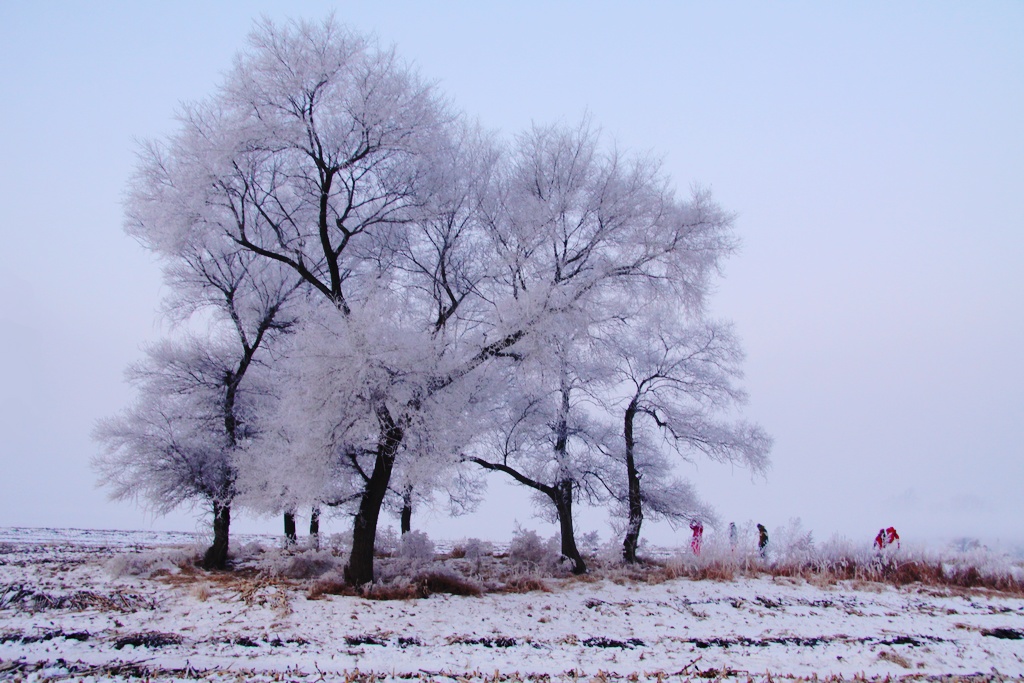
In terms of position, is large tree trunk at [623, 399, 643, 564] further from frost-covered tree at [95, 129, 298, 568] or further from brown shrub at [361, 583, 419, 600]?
frost-covered tree at [95, 129, 298, 568]

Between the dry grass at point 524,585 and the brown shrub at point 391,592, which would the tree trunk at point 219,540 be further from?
the dry grass at point 524,585

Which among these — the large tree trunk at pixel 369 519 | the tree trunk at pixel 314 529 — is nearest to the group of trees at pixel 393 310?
the large tree trunk at pixel 369 519

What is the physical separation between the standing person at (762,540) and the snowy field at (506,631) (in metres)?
2.50

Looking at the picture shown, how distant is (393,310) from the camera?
1159cm

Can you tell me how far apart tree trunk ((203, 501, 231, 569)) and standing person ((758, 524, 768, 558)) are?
44.9ft

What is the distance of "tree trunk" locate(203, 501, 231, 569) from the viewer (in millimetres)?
15891

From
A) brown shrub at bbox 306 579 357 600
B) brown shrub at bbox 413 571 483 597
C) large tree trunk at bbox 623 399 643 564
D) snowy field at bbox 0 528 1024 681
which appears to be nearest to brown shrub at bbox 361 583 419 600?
brown shrub at bbox 413 571 483 597

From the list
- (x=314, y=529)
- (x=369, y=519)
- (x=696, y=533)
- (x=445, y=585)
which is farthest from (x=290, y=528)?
(x=696, y=533)

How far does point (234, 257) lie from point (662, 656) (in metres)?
14.4

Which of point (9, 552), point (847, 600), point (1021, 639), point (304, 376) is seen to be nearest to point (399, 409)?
point (304, 376)

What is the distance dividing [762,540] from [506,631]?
1227 centimetres

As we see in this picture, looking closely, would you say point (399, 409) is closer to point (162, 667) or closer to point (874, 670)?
point (162, 667)

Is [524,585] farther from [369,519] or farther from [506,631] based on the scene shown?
[506,631]

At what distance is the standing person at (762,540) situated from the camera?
15784 mm
